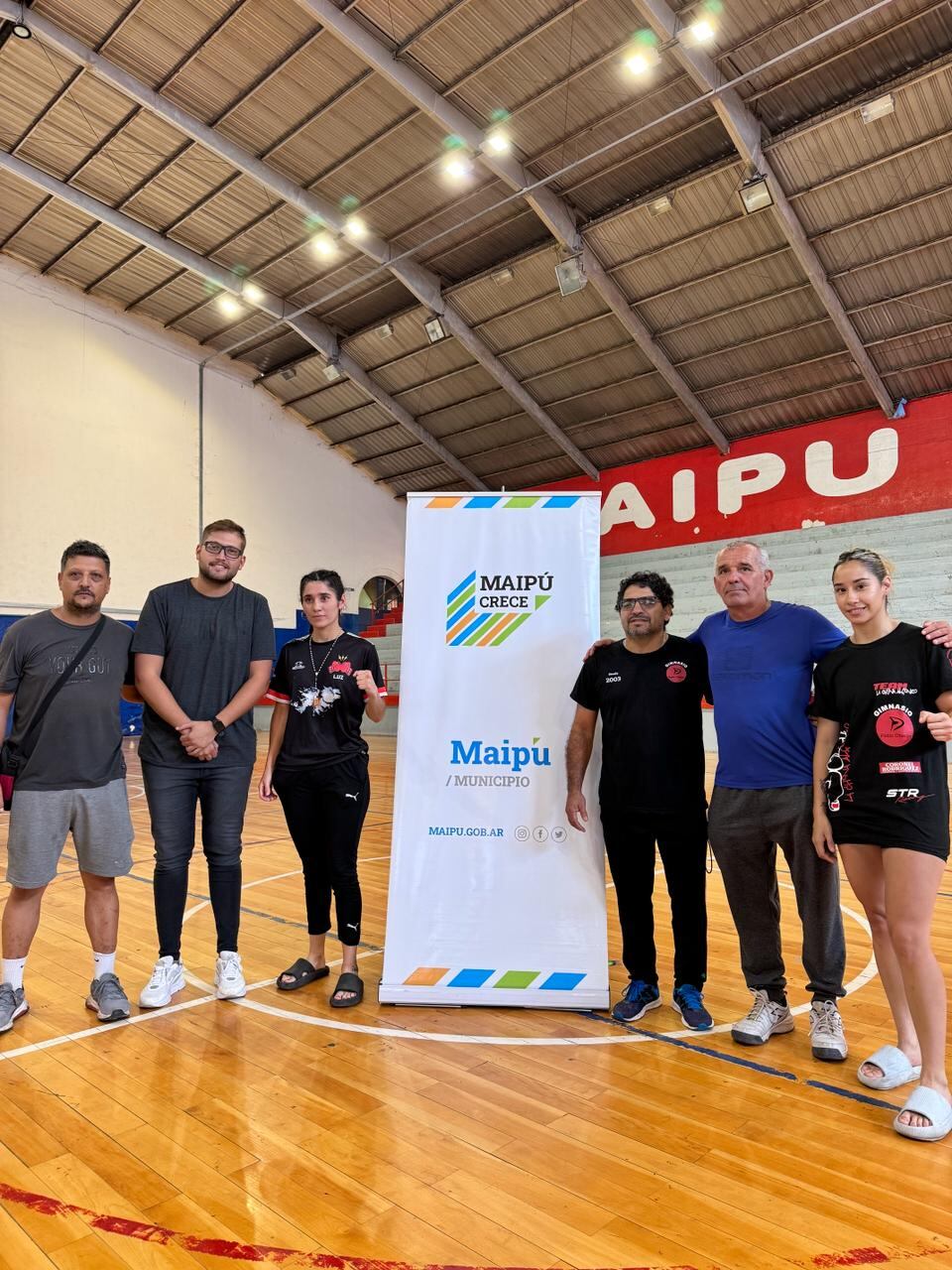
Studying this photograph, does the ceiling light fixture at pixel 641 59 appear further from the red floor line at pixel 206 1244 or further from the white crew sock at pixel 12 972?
the red floor line at pixel 206 1244

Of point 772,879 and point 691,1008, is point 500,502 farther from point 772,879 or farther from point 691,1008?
point 691,1008

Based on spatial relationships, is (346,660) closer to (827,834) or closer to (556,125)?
(827,834)

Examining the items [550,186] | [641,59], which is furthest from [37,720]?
[550,186]

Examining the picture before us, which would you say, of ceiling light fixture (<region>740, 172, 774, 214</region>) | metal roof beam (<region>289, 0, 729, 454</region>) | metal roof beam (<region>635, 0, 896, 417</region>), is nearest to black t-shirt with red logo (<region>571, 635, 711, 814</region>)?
metal roof beam (<region>635, 0, 896, 417</region>)

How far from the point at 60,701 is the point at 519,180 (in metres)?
11.4

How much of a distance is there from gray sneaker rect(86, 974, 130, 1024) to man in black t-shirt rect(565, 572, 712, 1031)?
184 cm

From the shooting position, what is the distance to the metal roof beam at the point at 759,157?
9.42 m

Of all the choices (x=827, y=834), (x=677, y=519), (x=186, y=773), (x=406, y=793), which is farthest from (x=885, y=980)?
(x=677, y=519)

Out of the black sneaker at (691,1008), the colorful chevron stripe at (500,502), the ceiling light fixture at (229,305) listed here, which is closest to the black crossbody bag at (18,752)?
the colorful chevron stripe at (500,502)

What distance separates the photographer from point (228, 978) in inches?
131

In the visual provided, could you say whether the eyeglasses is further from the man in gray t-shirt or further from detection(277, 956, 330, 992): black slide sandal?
detection(277, 956, 330, 992): black slide sandal

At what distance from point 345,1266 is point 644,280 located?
46.7 ft

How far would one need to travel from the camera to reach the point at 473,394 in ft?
57.4

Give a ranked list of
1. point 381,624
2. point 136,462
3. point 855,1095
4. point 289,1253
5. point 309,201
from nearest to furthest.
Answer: point 289,1253 → point 855,1095 → point 309,201 → point 136,462 → point 381,624
